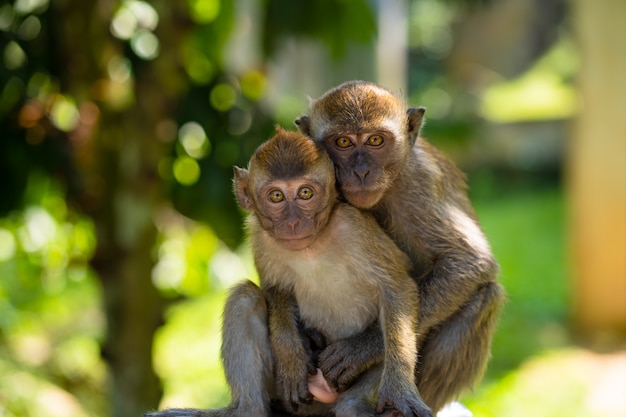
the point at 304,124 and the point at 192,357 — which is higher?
the point at 192,357

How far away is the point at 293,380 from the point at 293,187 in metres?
0.91

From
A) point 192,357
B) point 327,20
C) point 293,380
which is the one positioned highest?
point 327,20

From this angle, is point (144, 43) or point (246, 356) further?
point (144, 43)

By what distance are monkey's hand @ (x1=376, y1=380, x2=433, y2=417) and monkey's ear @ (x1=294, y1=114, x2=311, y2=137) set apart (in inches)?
50.9

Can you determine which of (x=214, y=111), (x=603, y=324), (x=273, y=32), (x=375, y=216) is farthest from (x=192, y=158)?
(x=603, y=324)

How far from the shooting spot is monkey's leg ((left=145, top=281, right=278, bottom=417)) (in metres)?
4.07

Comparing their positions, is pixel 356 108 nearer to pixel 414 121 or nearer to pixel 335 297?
pixel 414 121

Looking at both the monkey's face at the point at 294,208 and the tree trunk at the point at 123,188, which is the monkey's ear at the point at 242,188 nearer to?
the monkey's face at the point at 294,208

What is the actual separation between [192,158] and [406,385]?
347 centimetres

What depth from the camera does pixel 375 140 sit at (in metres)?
4.16

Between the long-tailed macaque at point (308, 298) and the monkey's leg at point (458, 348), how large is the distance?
32cm

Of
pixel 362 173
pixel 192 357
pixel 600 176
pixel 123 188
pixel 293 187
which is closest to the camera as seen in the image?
pixel 293 187

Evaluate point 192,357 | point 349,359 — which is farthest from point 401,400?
point 192,357

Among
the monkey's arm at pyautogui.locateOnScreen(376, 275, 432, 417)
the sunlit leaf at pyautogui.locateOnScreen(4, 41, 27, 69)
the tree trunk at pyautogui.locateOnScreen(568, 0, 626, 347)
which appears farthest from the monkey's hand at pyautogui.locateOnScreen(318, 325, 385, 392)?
the tree trunk at pyautogui.locateOnScreen(568, 0, 626, 347)
